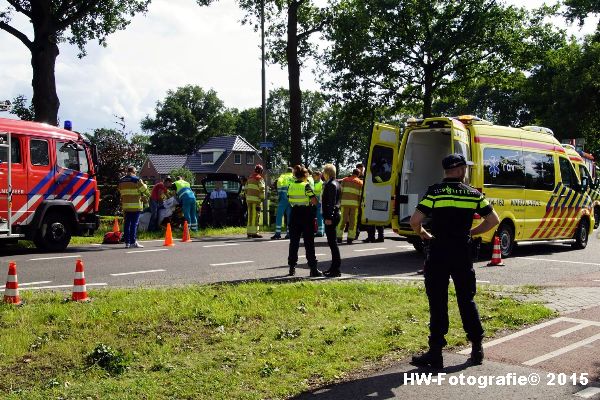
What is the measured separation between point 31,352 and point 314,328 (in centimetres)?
276

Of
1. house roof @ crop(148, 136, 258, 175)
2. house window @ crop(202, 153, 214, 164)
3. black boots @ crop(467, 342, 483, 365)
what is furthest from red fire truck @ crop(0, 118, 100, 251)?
house window @ crop(202, 153, 214, 164)

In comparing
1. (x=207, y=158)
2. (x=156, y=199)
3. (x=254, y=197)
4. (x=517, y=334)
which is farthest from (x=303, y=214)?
(x=207, y=158)

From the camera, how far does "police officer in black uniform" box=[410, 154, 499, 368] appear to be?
551 cm

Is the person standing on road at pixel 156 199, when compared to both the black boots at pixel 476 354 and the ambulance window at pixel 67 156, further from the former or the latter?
the black boots at pixel 476 354

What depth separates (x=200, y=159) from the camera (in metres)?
81.2

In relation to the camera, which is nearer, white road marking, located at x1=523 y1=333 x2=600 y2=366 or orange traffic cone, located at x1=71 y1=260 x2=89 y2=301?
white road marking, located at x1=523 y1=333 x2=600 y2=366

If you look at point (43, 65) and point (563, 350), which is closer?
point (563, 350)

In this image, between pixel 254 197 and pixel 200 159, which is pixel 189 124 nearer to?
pixel 200 159

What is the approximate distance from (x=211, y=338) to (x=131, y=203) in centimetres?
916

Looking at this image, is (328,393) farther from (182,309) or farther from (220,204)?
(220,204)

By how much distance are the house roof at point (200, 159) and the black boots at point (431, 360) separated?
71448mm

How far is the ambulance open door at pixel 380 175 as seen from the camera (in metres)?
13.4

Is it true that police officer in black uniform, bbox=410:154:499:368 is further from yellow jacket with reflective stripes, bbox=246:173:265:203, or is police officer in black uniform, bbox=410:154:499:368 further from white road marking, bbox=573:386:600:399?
yellow jacket with reflective stripes, bbox=246:173:265:203

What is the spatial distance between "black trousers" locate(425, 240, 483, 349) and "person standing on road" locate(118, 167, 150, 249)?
10545 millimetres
